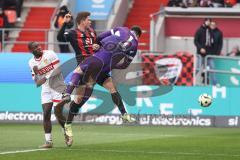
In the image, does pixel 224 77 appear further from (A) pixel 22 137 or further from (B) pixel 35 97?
(A) pixel 22 137

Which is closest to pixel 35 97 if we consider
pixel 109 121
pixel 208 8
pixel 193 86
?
pixel 109 121

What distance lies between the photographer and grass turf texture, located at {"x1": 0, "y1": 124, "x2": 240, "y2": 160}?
1756 cm

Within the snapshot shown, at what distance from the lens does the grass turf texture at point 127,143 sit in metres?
17.6

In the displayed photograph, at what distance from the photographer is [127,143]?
2098cm

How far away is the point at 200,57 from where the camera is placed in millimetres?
30422

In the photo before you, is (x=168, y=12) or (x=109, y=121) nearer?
(x=109, y=121)

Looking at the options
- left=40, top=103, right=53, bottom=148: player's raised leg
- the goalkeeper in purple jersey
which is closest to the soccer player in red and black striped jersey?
the goalkeeper in purple jersey

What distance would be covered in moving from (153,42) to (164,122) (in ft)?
22.4

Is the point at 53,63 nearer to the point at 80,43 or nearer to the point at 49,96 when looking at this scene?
the point at 49,96

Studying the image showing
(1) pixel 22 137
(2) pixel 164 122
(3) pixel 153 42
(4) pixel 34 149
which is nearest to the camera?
(4) pixel 34 149

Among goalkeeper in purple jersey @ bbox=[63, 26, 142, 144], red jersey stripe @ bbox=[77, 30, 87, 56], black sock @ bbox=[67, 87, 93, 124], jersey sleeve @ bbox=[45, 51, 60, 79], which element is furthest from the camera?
red jersey stripe @ bbox=[77, 30, 87, 56]

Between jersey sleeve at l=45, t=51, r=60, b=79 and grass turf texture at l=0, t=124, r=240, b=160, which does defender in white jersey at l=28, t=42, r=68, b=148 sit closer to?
jersey sleeve at l=45, t=51, r=60, b=79

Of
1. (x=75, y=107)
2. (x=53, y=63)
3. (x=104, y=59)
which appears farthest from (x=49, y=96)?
(x=104, y=59)

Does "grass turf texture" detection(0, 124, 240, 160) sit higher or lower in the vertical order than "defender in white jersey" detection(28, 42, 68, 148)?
lower
